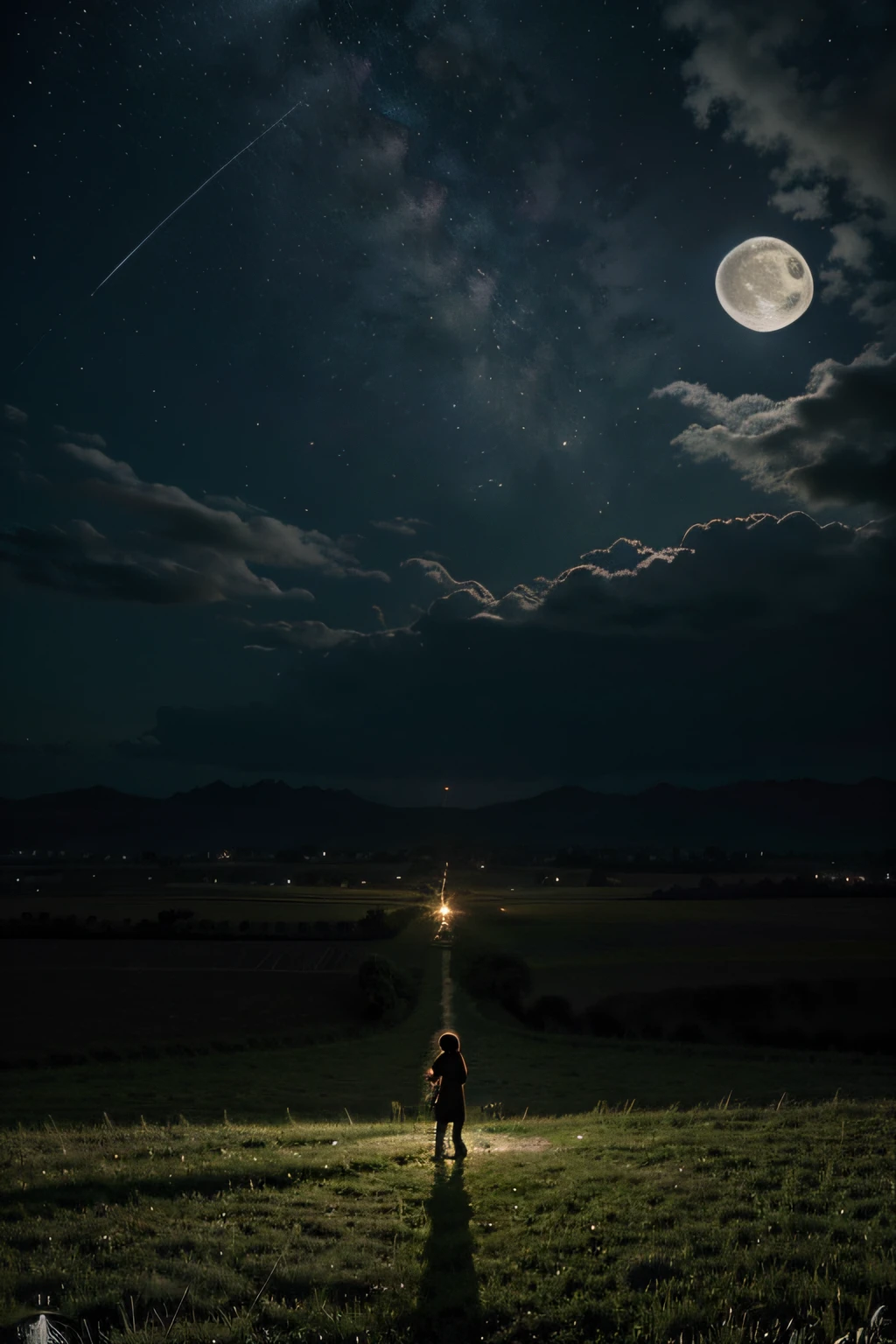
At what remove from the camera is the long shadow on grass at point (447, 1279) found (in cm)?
673

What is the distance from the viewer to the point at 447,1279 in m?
7.55

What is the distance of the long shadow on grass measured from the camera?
265 inches

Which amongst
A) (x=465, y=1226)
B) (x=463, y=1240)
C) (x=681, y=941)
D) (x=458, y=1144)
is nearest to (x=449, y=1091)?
(x=458, y=1144)

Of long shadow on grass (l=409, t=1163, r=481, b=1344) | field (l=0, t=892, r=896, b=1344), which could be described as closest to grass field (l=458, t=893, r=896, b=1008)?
field (l=0, t=892, r=896, b=1344)

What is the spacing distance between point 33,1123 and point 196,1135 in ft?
23.4

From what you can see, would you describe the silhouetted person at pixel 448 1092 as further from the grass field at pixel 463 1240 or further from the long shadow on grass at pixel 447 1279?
the long shadow on grass at pixel 447 1279

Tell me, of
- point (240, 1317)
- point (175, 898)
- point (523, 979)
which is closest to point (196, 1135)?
point (240, 1317)

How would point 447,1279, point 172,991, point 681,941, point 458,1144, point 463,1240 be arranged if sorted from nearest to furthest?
point 447,1279 < point 463,1240 < point 458,1144 < point 172,991 < point 681,941

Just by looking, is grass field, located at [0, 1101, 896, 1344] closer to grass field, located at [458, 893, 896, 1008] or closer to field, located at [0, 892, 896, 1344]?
field, located at [0, 892, 896, 1344]

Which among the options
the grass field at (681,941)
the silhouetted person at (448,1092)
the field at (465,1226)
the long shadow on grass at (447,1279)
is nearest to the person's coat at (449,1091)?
the silhouetted person at (448,1092)

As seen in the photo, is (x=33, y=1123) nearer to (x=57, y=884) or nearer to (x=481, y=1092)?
(x=481, y=1092)

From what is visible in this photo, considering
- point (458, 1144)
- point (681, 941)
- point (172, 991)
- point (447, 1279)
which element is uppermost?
point (447, 1279)

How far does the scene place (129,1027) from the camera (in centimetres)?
4516

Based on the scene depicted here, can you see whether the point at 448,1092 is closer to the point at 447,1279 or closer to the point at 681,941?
the point at 447,1279
